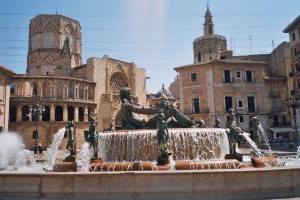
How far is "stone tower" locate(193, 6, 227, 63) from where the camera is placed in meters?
69.2

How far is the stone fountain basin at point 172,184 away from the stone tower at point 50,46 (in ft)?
173

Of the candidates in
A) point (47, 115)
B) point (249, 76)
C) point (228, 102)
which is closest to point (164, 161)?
point (228, 102)

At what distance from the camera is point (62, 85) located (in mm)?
45688

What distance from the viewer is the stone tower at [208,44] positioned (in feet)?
227

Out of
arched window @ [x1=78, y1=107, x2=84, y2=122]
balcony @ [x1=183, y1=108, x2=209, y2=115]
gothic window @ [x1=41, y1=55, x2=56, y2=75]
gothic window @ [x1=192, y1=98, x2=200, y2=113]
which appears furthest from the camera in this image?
gothic window @ [x1=41, y1=55, x2=56, y2=75]

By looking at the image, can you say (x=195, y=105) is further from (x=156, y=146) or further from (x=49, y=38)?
(x=49, y=38)

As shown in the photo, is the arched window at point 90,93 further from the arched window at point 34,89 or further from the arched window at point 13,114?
the arched window at point 13,114

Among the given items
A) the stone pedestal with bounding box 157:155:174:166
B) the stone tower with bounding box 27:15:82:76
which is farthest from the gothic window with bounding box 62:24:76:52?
the stone pedestal with bounding box 157:155:174:166

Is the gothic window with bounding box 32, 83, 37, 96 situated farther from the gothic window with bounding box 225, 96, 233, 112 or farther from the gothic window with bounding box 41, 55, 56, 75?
the gothic window with bounding box 225, 96, 233, 112

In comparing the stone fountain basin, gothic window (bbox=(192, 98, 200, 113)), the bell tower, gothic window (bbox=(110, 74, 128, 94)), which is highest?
the bell tower

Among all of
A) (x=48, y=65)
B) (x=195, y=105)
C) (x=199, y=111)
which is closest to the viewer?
(x=199, y=111)

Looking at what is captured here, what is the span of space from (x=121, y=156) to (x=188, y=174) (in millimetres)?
6057

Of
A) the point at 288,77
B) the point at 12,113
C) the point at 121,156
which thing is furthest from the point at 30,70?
the point at 121,156

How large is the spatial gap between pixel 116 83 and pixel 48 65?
45.9 feet
